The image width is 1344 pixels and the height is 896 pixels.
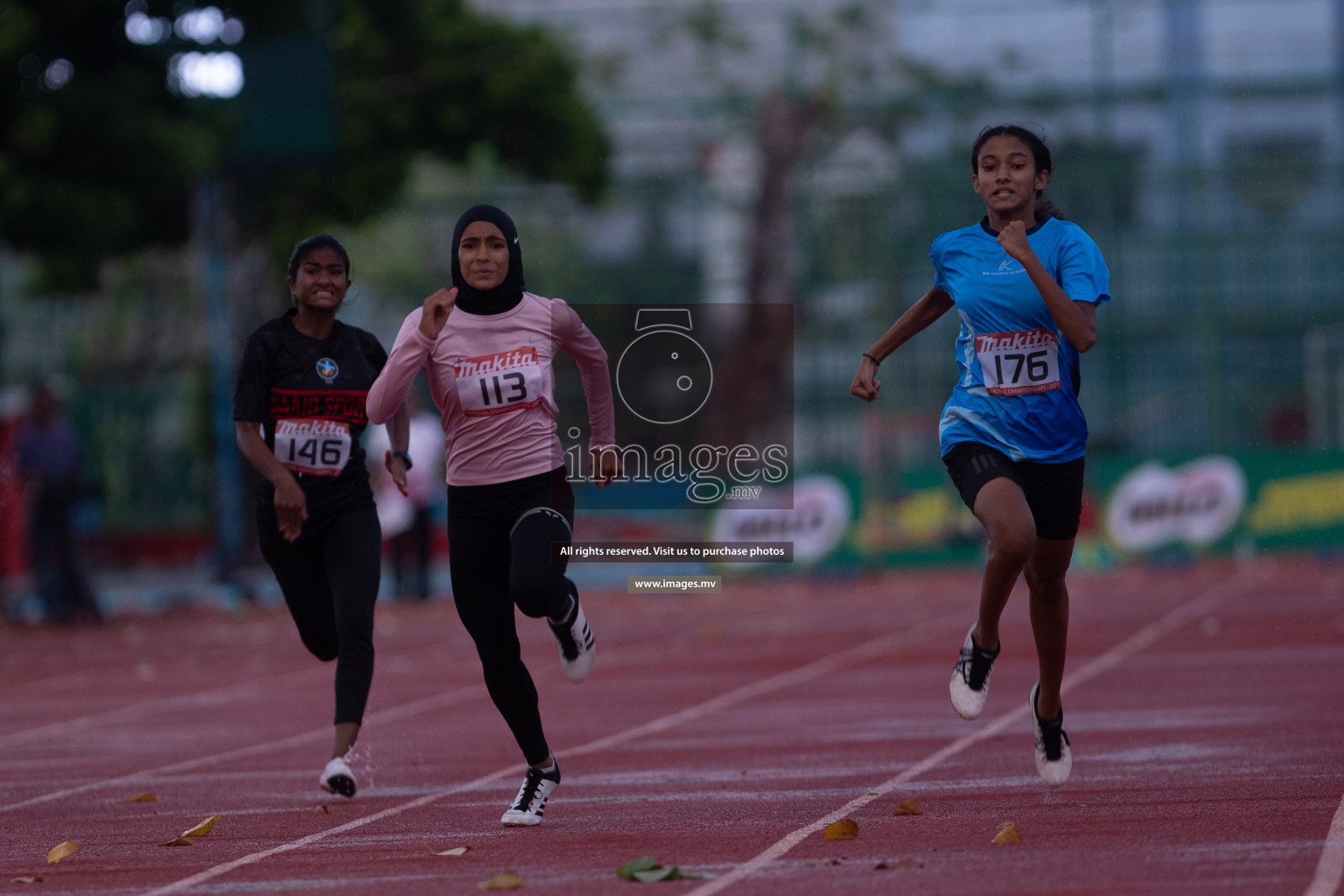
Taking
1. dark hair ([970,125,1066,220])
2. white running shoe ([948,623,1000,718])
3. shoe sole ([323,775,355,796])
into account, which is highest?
dark hair ([970,125,1066,220])

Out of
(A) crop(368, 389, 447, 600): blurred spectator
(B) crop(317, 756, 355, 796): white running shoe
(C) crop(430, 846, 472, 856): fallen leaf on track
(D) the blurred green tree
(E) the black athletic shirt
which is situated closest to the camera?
(C) crop(430, 846, 472, 856): fallen leaf on track

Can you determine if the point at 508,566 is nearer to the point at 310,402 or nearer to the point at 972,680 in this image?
the point at 310,402

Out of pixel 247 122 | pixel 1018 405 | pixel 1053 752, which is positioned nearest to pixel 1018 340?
pixel 1018 405

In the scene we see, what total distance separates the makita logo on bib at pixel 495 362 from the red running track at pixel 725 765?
1.49 metres

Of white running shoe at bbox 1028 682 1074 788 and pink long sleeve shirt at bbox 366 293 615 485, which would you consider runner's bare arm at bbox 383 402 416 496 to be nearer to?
pink long sleeve shirt at bbox 366 293 615 485

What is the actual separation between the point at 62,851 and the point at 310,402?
206cm

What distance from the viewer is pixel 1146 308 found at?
23.8 meters

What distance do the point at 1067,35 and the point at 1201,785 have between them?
65.3 feet

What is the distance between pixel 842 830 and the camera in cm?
620

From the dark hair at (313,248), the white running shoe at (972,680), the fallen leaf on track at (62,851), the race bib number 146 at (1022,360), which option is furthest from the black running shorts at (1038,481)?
the fallen leaf on track at (62,851)

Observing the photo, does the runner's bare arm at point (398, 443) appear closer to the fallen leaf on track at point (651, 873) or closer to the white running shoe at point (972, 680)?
the white running shoe at point (972, 680)

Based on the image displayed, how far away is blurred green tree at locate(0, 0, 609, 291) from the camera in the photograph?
19.7 meters

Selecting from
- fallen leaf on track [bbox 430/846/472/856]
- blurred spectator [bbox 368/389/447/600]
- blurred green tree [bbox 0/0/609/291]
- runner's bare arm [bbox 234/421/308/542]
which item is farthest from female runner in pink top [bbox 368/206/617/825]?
blurred spectator [bbox 368/389/447/600]

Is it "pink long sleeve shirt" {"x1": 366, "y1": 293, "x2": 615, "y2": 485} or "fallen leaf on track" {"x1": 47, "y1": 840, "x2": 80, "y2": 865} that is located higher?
"pink long sleeve shirt" {"x1": 366, "y1": 293, "x2": 615, "y2": 485}
